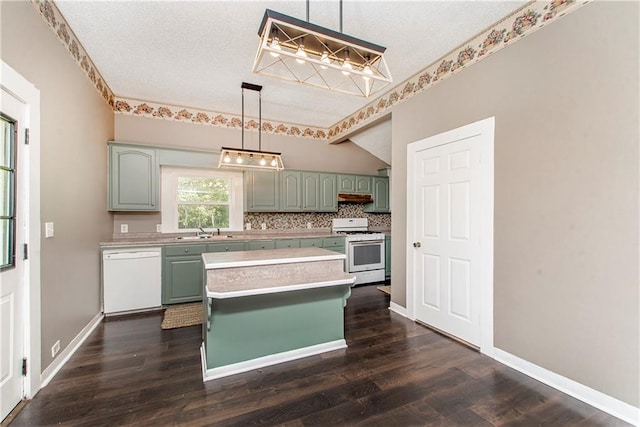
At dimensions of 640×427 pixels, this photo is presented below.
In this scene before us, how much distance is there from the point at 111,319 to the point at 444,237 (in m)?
3.90

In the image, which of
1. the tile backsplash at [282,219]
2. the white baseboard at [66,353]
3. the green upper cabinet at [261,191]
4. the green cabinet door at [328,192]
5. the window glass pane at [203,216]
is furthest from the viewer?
the green cabinet door at [328,192]

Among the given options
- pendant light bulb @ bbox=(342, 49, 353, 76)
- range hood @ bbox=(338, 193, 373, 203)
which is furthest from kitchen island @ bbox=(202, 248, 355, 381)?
range hood @ bbox=(338, 193, 373, 203)

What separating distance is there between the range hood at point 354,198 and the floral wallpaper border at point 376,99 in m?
1.06

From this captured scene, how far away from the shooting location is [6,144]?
178cm

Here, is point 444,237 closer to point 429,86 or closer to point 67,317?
point 429,86

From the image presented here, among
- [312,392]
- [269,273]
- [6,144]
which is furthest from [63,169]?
[312,392]

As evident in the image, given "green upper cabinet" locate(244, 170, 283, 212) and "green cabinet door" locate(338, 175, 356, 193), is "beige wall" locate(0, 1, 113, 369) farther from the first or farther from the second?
"green cabinet door" locate(338, 175, 356, 193)

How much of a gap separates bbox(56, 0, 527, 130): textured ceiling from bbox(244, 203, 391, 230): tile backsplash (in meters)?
2.10

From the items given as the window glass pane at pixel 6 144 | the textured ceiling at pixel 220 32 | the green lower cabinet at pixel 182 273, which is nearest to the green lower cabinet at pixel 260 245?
the green lower cabinet at pixel 182 273

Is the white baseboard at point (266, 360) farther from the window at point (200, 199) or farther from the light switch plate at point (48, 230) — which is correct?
the window at point (200, 199)

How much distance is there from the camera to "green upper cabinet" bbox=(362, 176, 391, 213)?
5613mm

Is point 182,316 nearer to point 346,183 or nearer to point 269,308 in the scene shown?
point 269,308

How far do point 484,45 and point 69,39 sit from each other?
3667 mm

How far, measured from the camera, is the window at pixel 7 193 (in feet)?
5.76
